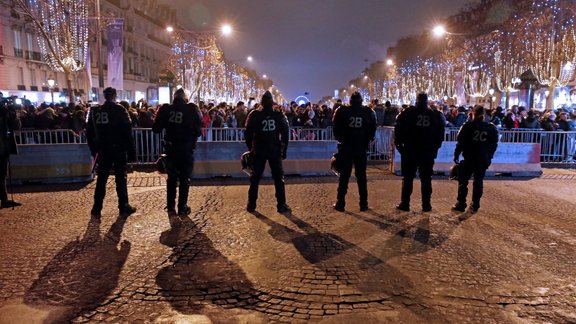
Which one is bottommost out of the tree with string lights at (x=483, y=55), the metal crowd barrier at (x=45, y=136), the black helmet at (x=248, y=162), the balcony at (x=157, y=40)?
the black helmet at (x=248, y=162)

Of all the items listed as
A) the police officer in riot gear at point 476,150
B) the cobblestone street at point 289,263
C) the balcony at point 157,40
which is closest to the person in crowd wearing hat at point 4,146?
the cobblestone street at point 289,263

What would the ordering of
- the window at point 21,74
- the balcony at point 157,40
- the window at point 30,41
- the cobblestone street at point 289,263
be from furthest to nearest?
the balcony at point 157,40
the window at point 30,41
the window at point 21,74
the cobblestone street at point 289,263

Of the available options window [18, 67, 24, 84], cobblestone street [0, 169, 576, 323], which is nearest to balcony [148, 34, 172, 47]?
window [18, 67, 24, 84]

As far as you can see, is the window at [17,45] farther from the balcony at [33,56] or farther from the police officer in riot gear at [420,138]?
the police officer in riot gear at [420,138]

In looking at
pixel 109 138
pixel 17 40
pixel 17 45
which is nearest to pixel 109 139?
pixel 109 138

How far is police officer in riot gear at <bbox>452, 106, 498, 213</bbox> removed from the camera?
8.14 metres

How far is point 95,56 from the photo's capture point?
53.7 m

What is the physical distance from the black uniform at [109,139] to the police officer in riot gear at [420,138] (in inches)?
175

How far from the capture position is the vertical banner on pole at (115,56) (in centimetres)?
1789

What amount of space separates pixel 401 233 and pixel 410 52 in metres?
81.8

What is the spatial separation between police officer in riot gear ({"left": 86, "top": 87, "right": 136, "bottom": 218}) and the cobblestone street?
75 centimetres

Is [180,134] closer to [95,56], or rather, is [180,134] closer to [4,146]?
[4,146]

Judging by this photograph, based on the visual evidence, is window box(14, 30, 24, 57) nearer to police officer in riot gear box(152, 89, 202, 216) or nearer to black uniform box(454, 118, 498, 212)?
police officer in riot gear box(152, 89, 202, 216)

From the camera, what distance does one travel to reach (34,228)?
698 centimetres
